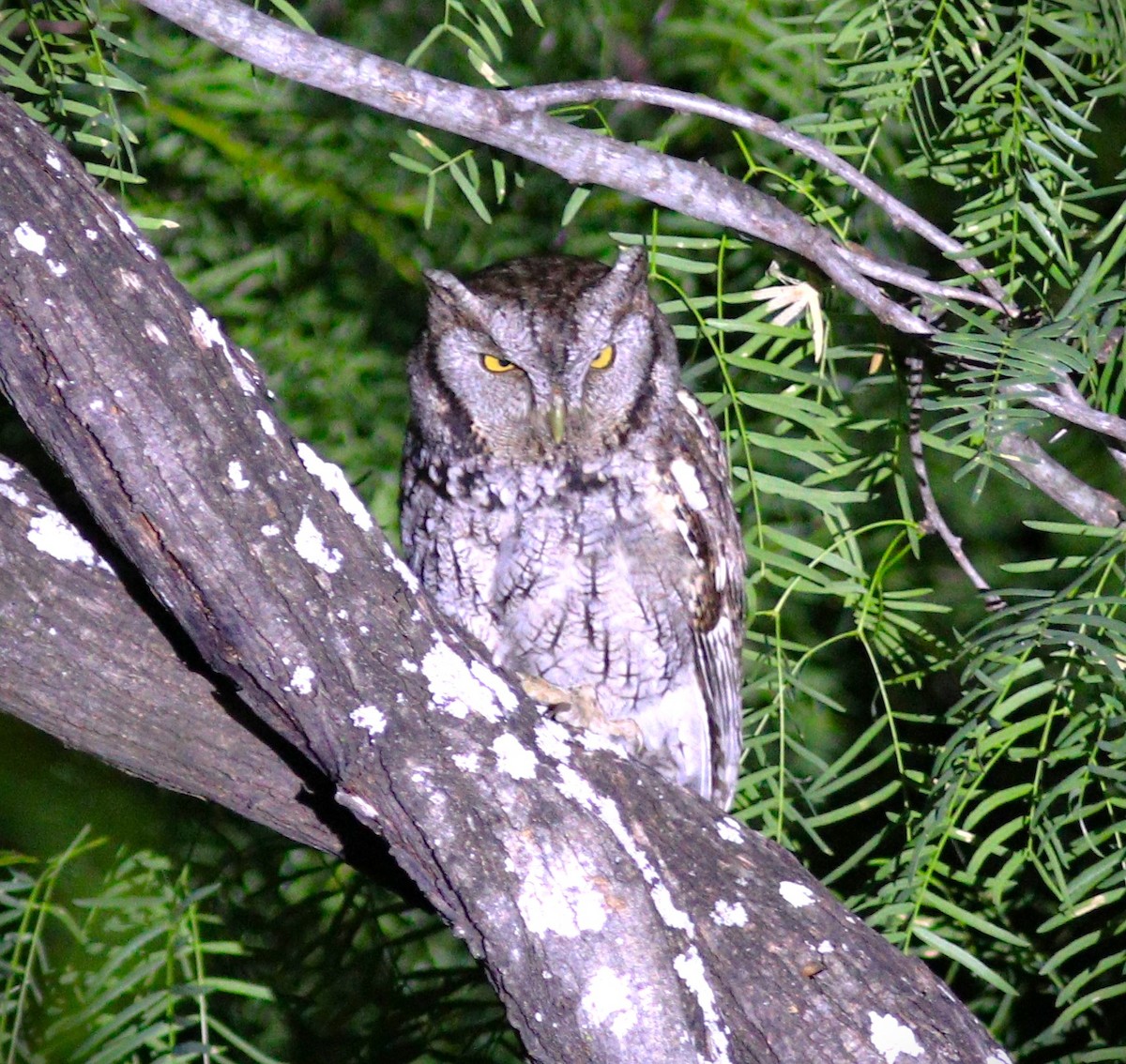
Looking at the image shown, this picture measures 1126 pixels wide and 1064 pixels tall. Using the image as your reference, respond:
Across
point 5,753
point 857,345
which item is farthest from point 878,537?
point 5,753

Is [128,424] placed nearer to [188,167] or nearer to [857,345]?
[857,345]

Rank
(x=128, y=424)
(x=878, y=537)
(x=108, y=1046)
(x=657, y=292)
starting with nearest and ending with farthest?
(x=128, y=424)
(x=108, y=1046)
(x=657, y=292)
(x=878, y=537)

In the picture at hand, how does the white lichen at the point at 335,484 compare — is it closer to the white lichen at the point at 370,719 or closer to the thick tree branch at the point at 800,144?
the white lichen at the point at 370,719

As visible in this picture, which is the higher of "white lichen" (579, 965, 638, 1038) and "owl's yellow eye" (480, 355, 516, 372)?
"owl's yellow eye" (480, 355, 516, 372)

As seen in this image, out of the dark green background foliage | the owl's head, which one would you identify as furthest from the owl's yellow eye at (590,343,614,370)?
the dark green background foliage

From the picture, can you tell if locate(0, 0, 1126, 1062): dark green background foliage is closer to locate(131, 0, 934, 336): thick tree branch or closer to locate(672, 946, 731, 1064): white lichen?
locate(131, 0, 934, 336): thick tree branch

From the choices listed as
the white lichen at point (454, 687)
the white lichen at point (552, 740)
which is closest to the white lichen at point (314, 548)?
the white lichen at point (454, 687)
